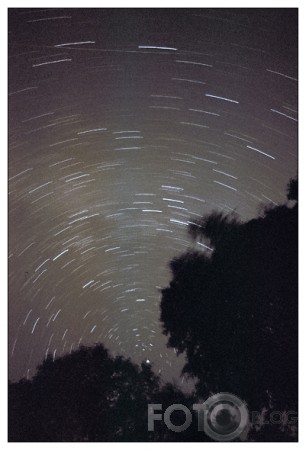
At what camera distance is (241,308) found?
291 centimetres

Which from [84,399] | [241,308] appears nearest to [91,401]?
[84,399]

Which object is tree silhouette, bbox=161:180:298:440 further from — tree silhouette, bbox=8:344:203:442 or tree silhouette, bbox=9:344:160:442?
tree silhouette, bbox=9:344:160:442

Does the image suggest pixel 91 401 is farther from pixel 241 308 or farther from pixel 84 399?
pixel 241 308

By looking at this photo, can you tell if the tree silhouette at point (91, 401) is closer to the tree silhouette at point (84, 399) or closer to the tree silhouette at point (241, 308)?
the tree silhouette at point (84, 399)

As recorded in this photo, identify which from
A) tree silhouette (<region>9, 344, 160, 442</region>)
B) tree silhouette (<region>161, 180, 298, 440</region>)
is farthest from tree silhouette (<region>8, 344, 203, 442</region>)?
tree silhouette (<region>161, 180, 298, 440</region>)

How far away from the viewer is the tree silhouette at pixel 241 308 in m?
2.86

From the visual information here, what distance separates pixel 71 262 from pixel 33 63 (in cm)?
Answer: 145

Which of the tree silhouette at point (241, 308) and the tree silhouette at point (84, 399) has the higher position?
the tree silhouette at point (241, 308)

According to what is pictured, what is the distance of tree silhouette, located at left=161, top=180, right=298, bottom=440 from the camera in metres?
2.86

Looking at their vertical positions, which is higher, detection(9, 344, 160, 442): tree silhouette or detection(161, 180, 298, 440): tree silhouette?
detection(161, 180, 298, 440): tree silhouette

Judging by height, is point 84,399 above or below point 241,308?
below

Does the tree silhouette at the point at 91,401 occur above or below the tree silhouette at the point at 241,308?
below

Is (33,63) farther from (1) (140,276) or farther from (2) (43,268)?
(1) (140,276)

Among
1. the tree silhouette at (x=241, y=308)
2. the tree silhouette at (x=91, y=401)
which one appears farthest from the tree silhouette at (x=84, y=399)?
the tree silhouette at (x=241, y=308)
